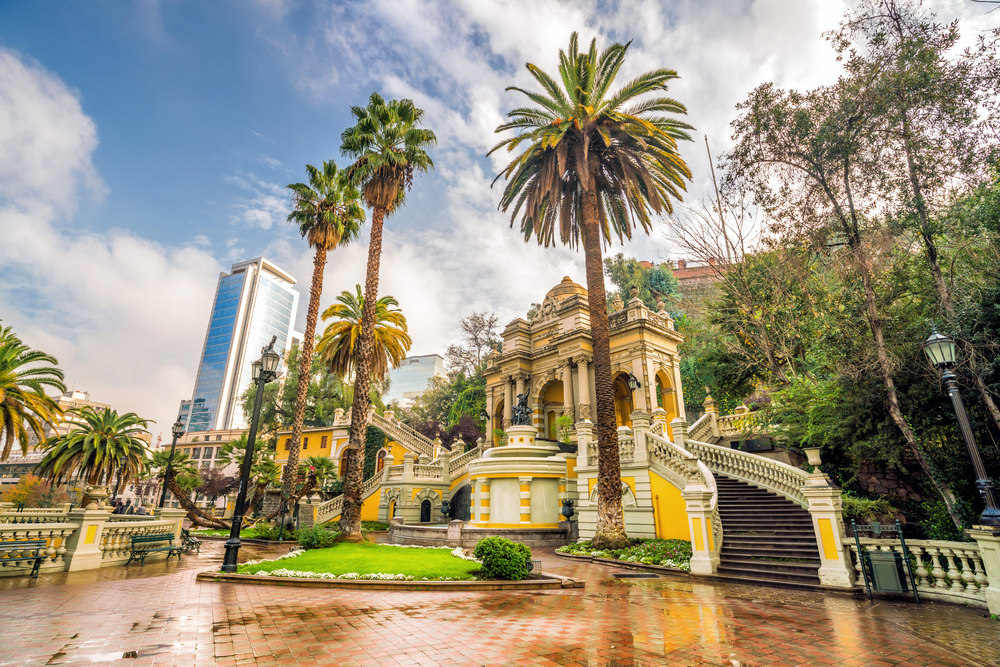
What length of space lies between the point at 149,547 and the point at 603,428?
14.1 metres

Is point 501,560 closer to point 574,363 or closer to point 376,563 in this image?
point 376,563

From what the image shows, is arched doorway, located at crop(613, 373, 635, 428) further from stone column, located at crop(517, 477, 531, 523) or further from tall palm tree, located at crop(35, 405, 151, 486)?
tall palm tree, located at crop(35, 405, 151, 486)

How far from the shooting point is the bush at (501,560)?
421 inches

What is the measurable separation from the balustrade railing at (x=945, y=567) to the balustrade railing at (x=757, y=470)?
2.92 meters

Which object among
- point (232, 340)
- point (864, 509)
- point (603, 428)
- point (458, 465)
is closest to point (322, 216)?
point (458, 465)

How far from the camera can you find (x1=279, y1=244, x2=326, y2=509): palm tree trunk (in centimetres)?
2308

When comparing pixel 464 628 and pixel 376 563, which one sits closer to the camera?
pixel 464 628

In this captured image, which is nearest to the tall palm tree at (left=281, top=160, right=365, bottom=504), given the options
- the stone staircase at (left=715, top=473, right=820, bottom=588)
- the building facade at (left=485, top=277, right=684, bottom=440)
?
the building facade at (left=485, top=277, right=684, bottom=440)

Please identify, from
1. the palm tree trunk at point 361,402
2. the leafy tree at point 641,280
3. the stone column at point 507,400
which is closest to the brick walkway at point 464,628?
the palm tree trunk at point 361,402

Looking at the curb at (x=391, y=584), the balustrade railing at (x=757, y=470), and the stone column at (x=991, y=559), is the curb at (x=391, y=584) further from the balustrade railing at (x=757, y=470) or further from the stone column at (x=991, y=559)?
the balustrade railing at (x=757, y=470)

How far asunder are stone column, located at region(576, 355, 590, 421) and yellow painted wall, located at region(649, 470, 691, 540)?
10.7 meters

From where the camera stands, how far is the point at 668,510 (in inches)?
639

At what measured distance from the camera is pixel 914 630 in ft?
23.2

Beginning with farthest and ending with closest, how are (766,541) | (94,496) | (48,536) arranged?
(766,541) → (94,496) → (48,536)
